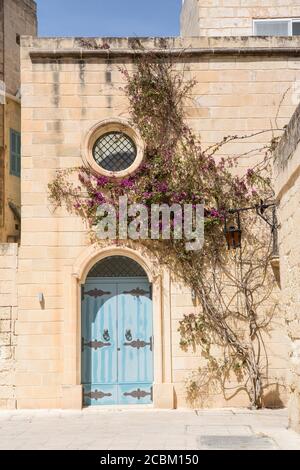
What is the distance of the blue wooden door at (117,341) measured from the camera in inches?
441

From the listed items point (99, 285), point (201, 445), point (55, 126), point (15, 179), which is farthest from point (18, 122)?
point (201, 445)

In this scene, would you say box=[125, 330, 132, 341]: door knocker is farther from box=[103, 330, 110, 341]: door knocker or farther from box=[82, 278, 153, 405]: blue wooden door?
box=[103, 330, 110, 341]: door knocker


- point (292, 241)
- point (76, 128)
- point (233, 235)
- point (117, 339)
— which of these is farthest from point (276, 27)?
point (117, 339)

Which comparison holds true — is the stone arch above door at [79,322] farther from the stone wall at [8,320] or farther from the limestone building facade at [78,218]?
the stone wall at [8,320]

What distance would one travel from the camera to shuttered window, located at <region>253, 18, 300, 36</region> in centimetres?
1331

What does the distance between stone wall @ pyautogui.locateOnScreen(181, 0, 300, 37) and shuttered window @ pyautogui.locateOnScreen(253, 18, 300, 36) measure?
10 centimetres

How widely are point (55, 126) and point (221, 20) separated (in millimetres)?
4250

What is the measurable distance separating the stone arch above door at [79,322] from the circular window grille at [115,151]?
1.48m

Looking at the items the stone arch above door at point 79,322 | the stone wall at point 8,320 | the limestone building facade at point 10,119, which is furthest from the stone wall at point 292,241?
the limestone building facade at point 10,119

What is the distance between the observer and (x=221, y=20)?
13.2m

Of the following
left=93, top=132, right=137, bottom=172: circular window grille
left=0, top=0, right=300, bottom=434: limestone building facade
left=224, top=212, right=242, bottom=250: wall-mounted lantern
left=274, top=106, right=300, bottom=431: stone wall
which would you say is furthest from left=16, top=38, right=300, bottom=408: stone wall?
left=274, top=106, right=300, bottom=431: stone wall

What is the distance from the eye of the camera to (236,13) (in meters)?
13.3

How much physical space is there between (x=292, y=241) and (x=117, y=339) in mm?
4155

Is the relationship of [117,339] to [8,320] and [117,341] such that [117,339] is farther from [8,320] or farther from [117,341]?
[8,320]
